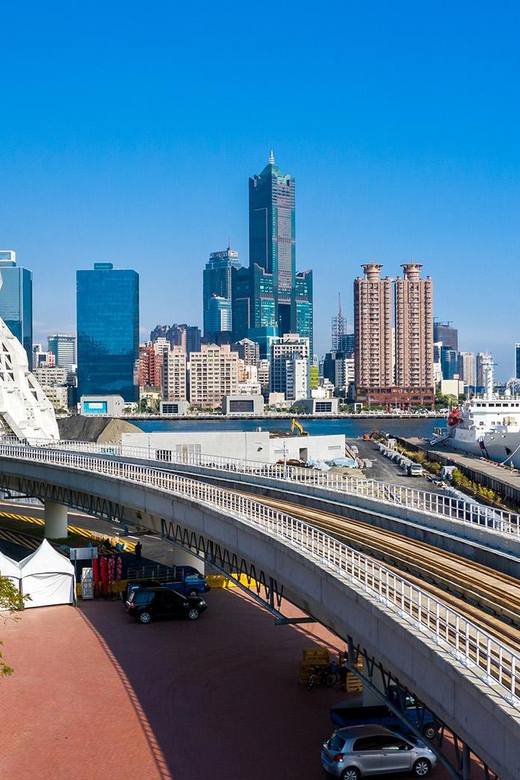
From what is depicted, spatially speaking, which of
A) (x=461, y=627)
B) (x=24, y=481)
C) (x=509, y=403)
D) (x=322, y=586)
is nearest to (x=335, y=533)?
(x=322, y=586)

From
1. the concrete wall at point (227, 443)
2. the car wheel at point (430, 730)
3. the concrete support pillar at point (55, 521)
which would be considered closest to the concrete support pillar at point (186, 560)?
the concrete support pillar at point (55, 521)

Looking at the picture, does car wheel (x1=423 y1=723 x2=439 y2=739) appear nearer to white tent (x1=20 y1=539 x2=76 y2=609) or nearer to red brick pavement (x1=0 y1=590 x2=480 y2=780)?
red brick pavement (x1=0 y1=590 x2=480 y2=780)

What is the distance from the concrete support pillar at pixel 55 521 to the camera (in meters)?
43.7

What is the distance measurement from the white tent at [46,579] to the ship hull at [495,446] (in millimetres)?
59723

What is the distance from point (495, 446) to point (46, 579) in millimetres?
66669

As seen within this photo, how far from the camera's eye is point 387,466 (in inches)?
3132

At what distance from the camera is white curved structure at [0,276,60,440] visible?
224 ft

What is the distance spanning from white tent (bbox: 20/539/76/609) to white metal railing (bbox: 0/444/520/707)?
172 inches

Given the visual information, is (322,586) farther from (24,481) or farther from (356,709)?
(24,481)

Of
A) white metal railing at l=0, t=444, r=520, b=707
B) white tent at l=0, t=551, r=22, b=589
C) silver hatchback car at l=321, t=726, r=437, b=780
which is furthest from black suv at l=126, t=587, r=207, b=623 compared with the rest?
silver hatchback car at l=321, t=726, r=437, b=780

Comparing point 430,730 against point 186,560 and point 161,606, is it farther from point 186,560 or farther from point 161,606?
point 186,560

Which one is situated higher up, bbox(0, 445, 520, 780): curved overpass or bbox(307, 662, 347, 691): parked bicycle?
bbox(0, 445, 520, 780): curved overpass

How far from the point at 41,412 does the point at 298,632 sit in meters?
50.9

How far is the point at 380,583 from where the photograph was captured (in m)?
14.8
